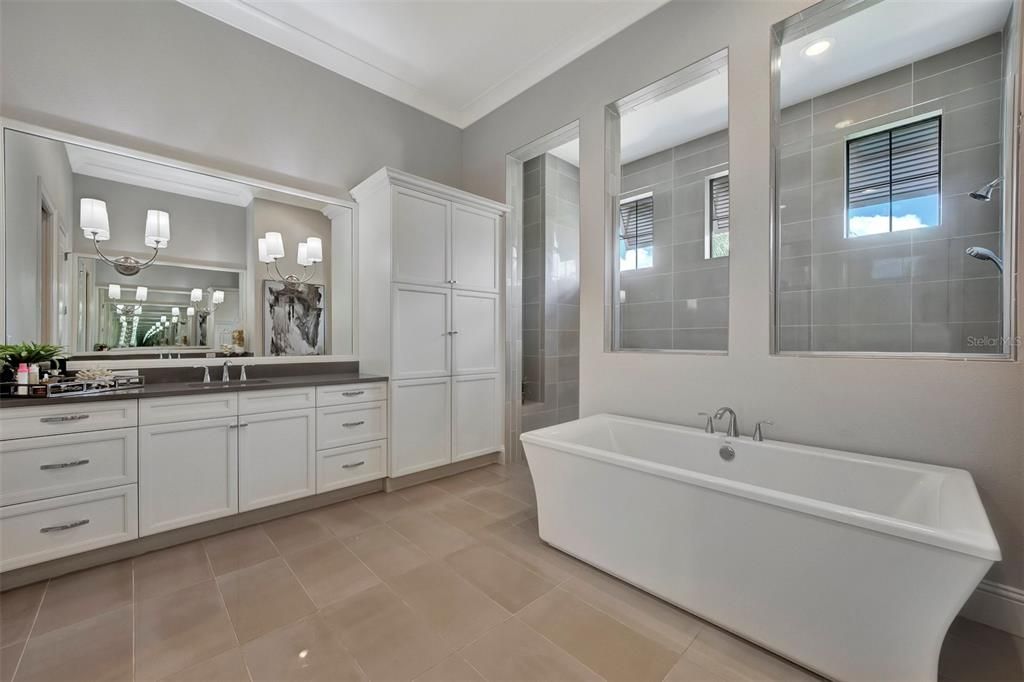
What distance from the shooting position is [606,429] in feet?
8.44

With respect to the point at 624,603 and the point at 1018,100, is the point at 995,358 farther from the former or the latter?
the point at 624,603

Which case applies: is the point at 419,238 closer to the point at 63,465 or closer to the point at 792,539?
the point at 63,465

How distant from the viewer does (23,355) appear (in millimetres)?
1915

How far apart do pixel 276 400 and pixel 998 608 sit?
11.4 feet

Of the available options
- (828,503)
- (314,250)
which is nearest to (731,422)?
(828,503)

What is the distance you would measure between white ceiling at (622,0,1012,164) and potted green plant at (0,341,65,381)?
3513mm

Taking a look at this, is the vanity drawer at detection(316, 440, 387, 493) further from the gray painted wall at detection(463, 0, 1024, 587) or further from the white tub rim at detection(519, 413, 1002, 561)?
the gray painted wall at detection(463, 0, 1024, 587)

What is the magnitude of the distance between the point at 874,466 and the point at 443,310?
8.67 feet

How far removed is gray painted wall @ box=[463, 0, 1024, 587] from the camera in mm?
1657

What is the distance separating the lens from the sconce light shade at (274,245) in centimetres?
286

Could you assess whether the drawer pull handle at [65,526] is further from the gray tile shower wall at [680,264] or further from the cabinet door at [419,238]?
the gray tile shower wall at [680,264]

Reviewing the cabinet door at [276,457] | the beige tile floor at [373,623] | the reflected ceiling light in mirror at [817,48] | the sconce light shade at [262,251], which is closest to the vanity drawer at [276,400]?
the cabinet door at [276,457]

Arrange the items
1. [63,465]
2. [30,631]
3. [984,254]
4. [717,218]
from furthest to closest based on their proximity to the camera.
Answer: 1. [717,218]
2. [984,254]
3. [63,465]
4. [30,631]

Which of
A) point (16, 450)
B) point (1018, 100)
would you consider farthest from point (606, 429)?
point (16, 450)
